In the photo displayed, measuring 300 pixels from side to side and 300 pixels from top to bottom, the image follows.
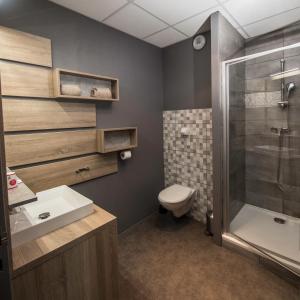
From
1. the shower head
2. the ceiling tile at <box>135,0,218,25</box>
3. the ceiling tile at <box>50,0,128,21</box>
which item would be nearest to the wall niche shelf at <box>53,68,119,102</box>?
the ceiling tile at <box>50,0,128,21</box>

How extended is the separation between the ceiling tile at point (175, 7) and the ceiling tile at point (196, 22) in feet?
0.26

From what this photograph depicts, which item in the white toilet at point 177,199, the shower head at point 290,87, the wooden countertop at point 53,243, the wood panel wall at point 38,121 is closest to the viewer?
the wooden countertop at point 53,243

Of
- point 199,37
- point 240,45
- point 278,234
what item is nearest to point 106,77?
Answer: point 199,37

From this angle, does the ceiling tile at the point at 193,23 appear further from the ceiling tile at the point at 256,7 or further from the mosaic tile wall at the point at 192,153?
the mosaic tile wall at the point at 192,153

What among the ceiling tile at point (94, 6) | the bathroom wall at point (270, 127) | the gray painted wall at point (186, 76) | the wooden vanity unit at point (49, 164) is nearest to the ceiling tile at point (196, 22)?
the gray painted wall at point (186, 76)

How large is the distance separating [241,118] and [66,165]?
6.90 feet

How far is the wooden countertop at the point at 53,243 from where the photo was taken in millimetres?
966

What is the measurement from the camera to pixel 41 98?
165cm

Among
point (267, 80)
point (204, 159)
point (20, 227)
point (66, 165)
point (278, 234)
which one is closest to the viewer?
point (20, 227)

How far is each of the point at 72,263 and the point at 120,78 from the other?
6.13 ft

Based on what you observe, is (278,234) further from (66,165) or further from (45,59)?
(45,59)

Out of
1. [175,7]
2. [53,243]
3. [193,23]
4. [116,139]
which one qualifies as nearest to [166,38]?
[193,23]

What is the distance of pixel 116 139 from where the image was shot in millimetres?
2262

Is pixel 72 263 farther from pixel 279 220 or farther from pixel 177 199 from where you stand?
pixel 279 220
